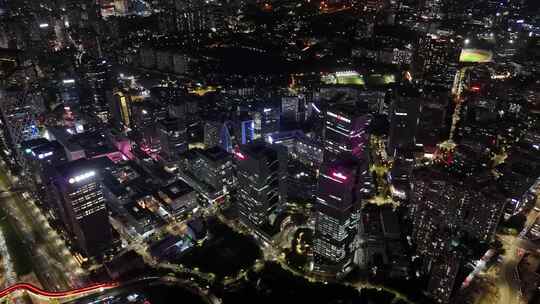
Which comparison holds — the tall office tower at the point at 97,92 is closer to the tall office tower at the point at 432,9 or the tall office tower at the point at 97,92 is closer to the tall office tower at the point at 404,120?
the tall office tower at the point at 404,120

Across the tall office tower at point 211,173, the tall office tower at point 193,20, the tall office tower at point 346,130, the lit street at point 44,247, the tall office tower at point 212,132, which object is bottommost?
the lit street at point 44,247

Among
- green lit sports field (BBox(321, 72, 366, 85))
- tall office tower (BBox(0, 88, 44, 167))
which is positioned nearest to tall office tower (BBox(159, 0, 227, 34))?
green lit sports field (BBox(321, 72, 366, 85))

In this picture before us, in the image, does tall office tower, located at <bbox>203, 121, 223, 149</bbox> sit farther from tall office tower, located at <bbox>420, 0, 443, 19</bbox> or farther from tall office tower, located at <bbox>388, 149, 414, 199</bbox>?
tall office tower, located at <bbox>420, 0, 443, 19</bbox>

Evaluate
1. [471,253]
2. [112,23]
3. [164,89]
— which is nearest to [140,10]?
[112,23]

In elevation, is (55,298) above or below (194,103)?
below

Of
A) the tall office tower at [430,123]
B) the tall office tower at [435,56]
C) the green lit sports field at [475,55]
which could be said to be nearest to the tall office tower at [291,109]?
the tall office tower at [430,123]

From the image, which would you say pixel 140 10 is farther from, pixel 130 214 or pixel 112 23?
pixel 130 214
